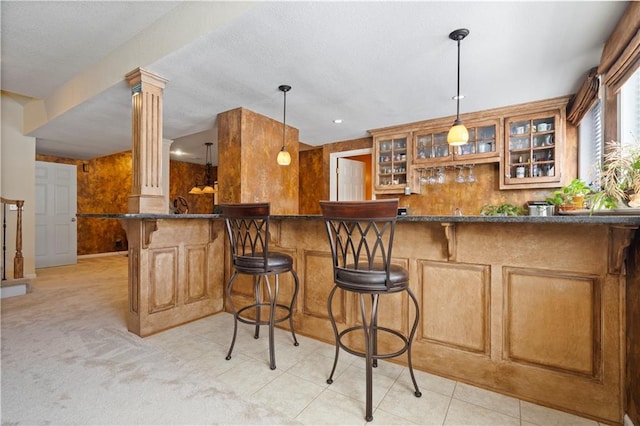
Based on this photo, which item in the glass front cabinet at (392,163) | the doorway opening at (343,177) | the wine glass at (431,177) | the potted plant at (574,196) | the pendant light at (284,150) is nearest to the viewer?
the potted plant at (574,196)

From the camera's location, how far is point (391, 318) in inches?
87.7

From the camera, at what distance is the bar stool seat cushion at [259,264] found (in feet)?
7.08

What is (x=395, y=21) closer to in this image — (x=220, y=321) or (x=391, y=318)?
(x=391, y=318)

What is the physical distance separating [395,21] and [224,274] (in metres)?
2.93

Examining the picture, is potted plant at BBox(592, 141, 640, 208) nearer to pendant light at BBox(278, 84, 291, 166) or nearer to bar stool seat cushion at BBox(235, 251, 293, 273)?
bar stool seat cushion at BBox(235, 251, 293, 273)

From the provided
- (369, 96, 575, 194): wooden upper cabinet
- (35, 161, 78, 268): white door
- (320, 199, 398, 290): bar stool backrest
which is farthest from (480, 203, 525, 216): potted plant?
(35, 161, 78, 268): white door

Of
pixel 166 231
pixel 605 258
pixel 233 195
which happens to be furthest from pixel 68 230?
pixel 605 258

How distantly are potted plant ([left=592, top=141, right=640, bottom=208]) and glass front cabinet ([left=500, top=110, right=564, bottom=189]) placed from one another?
2.22m

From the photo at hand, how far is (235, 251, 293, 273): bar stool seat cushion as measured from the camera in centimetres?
216

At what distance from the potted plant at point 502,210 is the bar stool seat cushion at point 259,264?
9.84 ft

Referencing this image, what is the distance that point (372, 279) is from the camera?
1.63 meters

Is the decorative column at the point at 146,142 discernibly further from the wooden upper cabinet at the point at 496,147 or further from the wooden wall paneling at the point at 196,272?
the wooden upper cabinet at the point at 496,147

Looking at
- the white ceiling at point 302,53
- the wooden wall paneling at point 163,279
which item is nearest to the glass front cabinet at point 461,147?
the white ceiling at point 302,53

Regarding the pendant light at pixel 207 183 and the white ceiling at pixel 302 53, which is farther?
the pendant light at pixel 207 183
